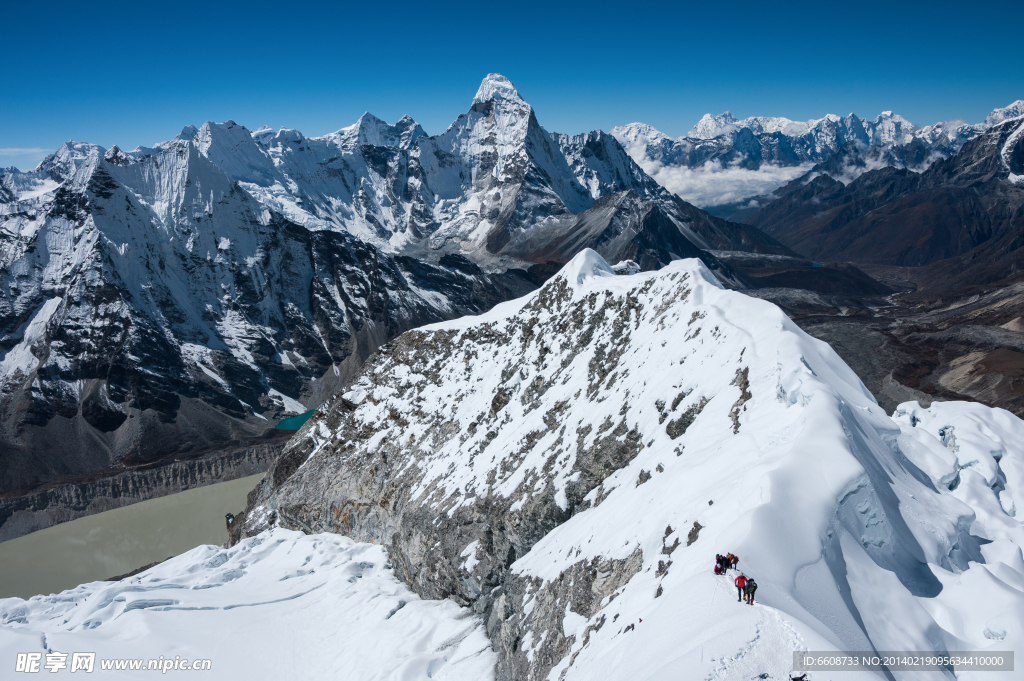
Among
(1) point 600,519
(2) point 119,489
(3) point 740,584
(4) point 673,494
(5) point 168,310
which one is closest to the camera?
(3) point 740,584

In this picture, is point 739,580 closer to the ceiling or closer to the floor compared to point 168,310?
closer to the floor

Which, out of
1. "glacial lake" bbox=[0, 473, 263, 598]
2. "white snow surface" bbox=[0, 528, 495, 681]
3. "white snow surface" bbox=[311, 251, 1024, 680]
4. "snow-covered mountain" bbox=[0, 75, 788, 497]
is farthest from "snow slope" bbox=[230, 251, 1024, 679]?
"snow-covered mountain" bbox=[0, 75, 788, 497]

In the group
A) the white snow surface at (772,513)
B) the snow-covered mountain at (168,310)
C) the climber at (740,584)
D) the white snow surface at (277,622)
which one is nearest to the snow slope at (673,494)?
the white snow surface at (772,513)

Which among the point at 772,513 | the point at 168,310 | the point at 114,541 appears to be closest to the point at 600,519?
the point at 772,513

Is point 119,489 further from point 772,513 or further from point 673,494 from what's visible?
point 772,513

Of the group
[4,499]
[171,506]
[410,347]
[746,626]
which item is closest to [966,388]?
[410,347]

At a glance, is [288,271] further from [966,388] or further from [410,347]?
[966,388]

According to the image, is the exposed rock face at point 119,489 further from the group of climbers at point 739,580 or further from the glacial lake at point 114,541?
the group of climbers at point 739,580
